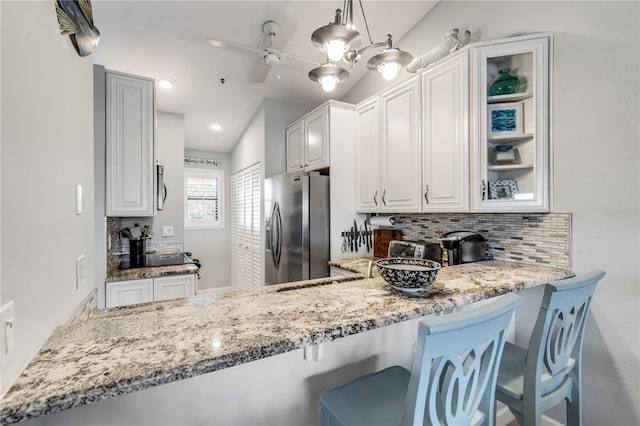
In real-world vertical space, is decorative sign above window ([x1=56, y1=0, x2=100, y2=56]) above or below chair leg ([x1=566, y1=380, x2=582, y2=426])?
above

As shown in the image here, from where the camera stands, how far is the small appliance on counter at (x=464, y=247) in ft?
6.67

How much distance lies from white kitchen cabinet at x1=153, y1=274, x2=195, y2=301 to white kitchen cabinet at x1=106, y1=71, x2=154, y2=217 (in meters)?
0.56

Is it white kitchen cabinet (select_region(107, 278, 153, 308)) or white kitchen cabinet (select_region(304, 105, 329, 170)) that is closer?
white kitchen cabinet (select_region(107, 278, 153, 308))

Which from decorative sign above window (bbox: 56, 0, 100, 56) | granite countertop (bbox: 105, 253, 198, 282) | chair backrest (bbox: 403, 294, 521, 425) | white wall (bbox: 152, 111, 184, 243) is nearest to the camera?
chair backrest (bbox: 403, 294, 521, 425)

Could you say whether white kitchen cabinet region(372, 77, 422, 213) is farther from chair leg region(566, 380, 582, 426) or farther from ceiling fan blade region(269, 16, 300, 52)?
chair leg region(566, 380, 582, 426)

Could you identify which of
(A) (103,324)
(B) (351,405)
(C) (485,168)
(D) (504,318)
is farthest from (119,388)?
(C) (485,168)

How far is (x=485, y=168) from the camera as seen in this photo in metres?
1.88

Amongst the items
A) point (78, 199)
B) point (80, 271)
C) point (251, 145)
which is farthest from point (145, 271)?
point (251, 145)

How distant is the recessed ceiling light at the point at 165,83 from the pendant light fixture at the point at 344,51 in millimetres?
2049

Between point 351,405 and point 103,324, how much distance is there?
2.69 feet

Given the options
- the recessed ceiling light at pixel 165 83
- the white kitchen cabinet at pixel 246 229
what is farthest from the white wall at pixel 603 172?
the recessed ceiling light at pixel 165 83

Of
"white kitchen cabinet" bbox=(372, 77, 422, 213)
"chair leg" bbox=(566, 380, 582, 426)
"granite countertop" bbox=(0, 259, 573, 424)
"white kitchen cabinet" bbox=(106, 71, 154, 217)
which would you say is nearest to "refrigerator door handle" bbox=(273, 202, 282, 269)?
"white kitchen cabinet" bbox=(372, 77, 422, 213)

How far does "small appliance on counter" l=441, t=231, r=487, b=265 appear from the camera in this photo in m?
2.03

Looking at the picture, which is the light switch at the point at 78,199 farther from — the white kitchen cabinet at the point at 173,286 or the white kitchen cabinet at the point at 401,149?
the white kitchen cabinet at the point at 401,149
